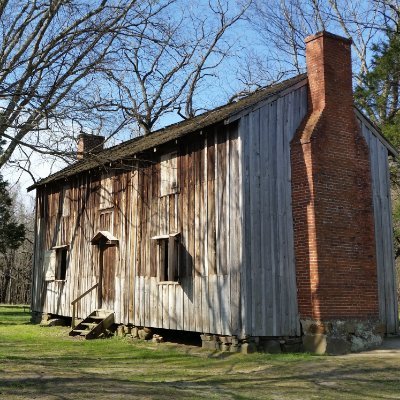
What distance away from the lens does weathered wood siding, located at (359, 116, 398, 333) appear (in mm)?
15109

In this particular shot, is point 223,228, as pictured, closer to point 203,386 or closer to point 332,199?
point 332,199

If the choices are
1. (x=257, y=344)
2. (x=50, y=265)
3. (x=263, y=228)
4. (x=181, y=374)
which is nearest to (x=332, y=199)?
(x=263, y=228)

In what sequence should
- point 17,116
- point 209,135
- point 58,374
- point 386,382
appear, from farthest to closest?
point 209,135, point 17,116, point 58,374, point 386,382

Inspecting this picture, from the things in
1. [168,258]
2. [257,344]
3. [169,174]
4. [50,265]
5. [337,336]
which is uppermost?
[169,174]

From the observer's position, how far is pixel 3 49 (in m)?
13.0

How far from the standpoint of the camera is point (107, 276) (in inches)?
737

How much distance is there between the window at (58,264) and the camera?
70.8ft

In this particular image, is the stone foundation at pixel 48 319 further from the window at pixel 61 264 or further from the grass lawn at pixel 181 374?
the grass lawn at pixel 181 374

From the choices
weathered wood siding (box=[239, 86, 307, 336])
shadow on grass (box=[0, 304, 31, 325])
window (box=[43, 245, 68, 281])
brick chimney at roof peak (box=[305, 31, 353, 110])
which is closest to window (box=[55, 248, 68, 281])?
window (box=[43, 245, 68, 281])

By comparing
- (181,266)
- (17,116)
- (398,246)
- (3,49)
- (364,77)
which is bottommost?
(181,266)

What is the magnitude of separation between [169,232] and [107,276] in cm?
415

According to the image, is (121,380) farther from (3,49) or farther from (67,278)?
(67,278)

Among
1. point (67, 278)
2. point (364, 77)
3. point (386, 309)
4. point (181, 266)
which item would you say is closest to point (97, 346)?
point (181, 266)

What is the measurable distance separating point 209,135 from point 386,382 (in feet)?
25.2
